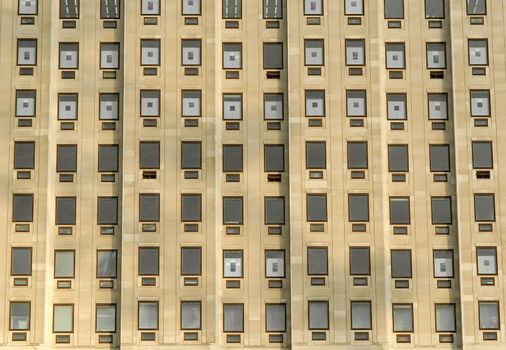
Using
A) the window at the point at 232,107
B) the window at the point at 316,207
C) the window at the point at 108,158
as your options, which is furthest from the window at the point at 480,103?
the window at the point at 108,158

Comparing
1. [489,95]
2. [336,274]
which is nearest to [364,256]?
[336,274]

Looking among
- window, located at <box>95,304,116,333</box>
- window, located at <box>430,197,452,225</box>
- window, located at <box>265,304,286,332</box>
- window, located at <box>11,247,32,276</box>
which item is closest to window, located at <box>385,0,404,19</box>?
window, located at <box>430,197,452,225</box>

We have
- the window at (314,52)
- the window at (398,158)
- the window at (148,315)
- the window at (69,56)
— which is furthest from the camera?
the window at (69,56)

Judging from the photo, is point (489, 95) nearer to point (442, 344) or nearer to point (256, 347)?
point (442, 344)

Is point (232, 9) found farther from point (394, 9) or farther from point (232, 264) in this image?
point (232, 264)

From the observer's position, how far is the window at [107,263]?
62.5m

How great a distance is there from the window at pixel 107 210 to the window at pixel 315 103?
38.8 feet

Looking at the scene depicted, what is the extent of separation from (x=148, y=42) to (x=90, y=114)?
519 centimetres

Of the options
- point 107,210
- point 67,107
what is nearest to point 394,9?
point 67,107

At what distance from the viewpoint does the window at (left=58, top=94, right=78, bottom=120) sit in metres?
64.1

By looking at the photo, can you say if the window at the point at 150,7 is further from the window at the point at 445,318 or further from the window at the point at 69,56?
the window at the point at 445,318

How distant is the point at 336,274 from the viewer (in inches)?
2447

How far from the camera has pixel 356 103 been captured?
63.8 m

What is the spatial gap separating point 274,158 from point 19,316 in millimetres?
16294
